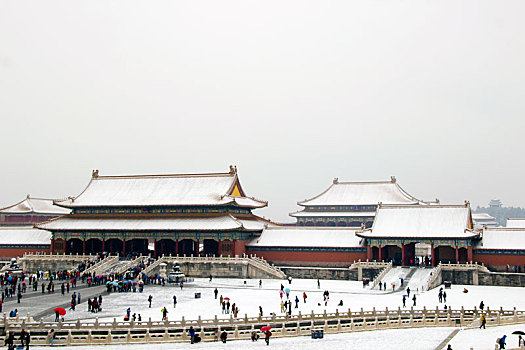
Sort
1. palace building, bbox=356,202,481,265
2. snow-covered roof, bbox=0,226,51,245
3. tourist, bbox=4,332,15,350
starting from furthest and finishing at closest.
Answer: snow-covered roof, bbox=0,226,51,245 → palace building, bbox=356,202,481,265 → tourist, bbox=4,332,15,350

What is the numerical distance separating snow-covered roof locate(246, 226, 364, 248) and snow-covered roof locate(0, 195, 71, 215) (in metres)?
54.7

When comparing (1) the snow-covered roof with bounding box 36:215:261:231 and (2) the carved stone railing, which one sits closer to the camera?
(2) the carved stone railing

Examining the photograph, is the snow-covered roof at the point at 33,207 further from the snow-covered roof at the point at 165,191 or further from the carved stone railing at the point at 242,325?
the carved stone railing at the point at 242,325

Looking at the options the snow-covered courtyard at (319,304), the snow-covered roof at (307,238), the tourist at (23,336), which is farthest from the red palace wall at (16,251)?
the tourist at (23,336)

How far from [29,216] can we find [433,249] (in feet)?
251

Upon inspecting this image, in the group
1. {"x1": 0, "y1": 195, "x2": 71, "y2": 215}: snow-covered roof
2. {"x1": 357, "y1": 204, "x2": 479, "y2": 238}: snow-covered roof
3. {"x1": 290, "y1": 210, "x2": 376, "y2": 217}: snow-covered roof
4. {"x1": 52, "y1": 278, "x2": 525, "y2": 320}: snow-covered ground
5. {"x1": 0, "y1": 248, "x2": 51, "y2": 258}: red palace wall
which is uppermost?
{"x1": 0, "y1": 195, "x2": 71, "y2": 215}: snow-covered roof

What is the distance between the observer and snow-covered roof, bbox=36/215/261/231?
75625mm

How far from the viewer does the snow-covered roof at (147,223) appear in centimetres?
7562

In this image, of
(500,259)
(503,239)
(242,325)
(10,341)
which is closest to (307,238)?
(500,259)

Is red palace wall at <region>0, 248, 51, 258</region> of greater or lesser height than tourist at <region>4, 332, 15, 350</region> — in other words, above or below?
above

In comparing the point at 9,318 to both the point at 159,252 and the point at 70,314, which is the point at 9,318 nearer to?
the point at 70,314

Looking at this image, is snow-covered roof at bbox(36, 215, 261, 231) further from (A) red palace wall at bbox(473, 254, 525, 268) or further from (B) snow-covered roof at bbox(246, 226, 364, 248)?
(A) red palace wall at bbox(473, 254, 525, 268)

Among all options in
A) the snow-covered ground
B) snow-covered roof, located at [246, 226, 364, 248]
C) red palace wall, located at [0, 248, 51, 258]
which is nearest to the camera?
the snow-covered ground

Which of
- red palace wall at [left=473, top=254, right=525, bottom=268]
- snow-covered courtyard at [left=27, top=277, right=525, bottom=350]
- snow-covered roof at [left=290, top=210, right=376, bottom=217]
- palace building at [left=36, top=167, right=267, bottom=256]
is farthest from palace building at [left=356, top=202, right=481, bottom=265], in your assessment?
snow-covered roof at [left=290, top=210, right=376, bottom=217]
